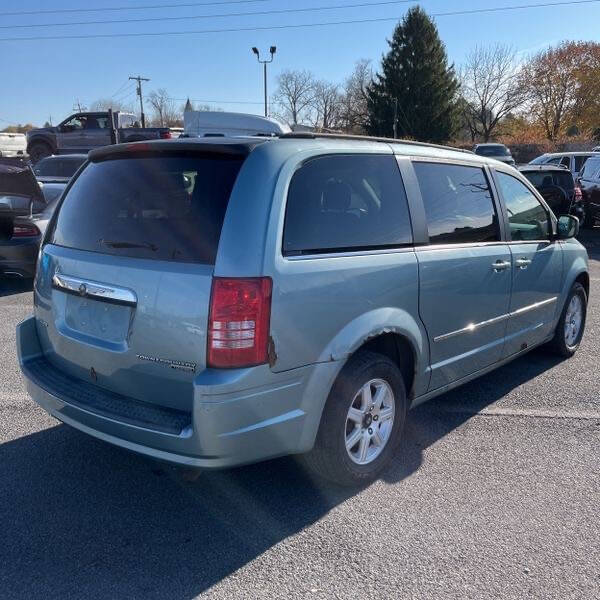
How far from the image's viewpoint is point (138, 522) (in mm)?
2920

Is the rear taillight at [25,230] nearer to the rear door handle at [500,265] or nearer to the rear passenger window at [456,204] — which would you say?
the rear passenger window at [456,204]

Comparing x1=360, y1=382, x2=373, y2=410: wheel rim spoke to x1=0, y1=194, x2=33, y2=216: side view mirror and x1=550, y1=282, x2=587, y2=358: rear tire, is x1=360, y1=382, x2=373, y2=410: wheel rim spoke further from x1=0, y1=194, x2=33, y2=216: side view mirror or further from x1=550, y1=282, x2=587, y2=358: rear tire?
x1=0, y1=194, x2=33, y2=216: side view mirror

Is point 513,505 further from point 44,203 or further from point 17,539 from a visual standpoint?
point 44,203

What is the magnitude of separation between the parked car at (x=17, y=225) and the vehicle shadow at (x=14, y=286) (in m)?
0.36

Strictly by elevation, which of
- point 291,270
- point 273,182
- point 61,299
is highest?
point 273,182

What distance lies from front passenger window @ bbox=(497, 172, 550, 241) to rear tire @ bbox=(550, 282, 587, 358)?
32.5 inches

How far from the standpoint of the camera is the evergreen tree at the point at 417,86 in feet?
162

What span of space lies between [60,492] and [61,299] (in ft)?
3.33

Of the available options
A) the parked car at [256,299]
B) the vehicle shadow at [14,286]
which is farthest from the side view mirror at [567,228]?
the vehicle shadow at [14,286]

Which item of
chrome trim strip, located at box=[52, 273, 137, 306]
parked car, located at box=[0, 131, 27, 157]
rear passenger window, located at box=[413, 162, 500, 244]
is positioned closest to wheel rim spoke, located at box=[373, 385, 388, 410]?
rear passenger window, located at box=[413, 162, 500, 244]

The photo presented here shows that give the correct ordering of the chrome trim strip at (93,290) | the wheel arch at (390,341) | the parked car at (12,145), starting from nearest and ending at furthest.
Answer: the chrome trim strip at (93,290), the wheel arch at (390,341), the parked car at (12,145)

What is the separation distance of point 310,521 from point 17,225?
6132 mm

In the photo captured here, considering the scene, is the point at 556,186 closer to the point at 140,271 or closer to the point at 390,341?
the point at 390,341

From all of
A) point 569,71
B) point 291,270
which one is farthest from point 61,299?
point 569,71
